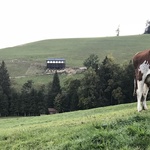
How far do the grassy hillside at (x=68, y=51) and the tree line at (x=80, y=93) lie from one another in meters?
37.4

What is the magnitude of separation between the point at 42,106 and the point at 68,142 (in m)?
78.2

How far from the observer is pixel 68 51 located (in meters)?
171

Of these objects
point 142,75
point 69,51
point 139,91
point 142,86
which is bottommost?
point 139,91

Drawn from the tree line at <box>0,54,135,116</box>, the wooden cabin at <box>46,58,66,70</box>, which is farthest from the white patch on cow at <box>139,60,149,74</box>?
the wooden cabin at <box>46,58,66,70</box>

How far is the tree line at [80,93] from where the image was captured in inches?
2965

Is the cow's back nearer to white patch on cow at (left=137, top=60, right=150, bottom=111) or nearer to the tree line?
white patch on cow at (left=137, top=60, right=150, bottom=111)

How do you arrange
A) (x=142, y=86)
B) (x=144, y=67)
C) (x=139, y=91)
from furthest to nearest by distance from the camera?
1. (x=139, y=91)
2. (x=142, y=86)
3. (x=144, y=67)

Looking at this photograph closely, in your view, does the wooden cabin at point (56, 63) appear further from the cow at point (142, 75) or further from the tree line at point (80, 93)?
the cow at point (142, 75)

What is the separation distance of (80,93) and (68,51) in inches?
3674

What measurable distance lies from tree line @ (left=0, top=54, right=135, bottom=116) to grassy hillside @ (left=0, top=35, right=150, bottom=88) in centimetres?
3745

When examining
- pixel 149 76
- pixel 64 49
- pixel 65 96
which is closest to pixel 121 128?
pixel 149 76

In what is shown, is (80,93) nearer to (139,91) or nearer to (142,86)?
(139,91)

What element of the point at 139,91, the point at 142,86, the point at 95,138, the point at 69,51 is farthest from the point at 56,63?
→ the point at 95,138

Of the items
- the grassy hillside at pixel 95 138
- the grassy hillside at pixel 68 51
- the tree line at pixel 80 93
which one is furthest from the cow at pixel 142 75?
the grassy hillside at pixel 68 51
